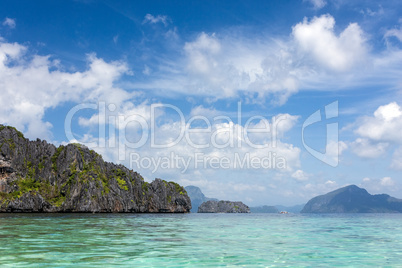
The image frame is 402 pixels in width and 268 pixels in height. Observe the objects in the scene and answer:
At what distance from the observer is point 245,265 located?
19.4 m

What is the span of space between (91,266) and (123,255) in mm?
4560

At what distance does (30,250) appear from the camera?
2347cm

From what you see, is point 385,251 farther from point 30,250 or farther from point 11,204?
point 11,204

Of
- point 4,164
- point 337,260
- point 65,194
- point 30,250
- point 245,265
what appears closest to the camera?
point 245,265

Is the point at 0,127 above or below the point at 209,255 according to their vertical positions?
above

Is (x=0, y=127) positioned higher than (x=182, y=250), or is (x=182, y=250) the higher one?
(x=0, y=127)

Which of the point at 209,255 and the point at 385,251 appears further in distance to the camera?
the point at 385,251

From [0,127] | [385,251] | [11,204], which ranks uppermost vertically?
[0,127]

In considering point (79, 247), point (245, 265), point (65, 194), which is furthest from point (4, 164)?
point (245, 265)

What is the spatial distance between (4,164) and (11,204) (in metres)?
29.2

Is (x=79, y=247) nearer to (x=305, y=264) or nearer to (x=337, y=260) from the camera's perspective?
(x=305, y=264)

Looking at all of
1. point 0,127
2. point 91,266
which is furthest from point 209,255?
point 0,127

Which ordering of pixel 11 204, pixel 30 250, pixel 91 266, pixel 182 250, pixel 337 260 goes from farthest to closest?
pixel 11 204 < pixel 182 250 < pixel 30 250 < pixel 337 260 < pixel 91 266

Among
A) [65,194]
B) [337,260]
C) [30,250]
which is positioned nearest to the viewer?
[337,260]
